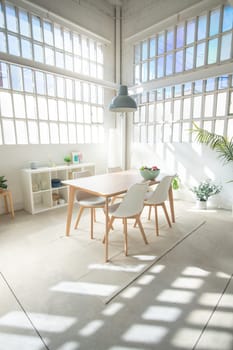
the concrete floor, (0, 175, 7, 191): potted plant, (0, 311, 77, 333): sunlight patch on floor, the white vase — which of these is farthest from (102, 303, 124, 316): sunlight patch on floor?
the white vase

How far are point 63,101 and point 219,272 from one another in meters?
4.09

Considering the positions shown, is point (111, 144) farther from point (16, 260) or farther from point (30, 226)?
point (16, 260)

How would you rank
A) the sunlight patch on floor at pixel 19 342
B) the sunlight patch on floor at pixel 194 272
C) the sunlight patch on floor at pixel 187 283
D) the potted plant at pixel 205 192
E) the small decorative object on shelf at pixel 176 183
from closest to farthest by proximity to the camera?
the sunlight patch on floor at pixel 19 342
the sunlight patch on floor at pixel 187 283
the sunlight patch on floor at pixel 194 272
the potted plant at pixel 205 192
the small decorative object on shelf at pixel 176 183

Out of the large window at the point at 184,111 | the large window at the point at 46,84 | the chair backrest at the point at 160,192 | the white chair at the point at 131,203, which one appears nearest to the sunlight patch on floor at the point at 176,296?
the white chair at the point at 131,203

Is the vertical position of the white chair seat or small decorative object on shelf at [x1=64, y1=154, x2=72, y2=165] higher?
small decorative object on shelf at [x1=64, y1=154, x2=72, y2=165]

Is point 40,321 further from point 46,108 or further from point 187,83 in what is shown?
point 187,83

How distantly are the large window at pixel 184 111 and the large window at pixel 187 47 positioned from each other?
0.37m

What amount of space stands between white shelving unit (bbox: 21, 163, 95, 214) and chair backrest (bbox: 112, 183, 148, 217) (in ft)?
6.62

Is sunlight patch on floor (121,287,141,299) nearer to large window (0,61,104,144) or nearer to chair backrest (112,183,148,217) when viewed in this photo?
chair backrest (112,183,148,217)

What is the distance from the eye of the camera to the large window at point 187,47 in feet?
11.7

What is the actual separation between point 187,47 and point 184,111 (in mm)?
1244

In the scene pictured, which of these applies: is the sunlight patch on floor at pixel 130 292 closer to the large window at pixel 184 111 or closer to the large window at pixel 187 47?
the large window at pixel 184 111

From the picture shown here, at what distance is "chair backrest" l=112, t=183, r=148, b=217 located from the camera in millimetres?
2180

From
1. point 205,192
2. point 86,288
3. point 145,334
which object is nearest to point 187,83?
point 205,192
